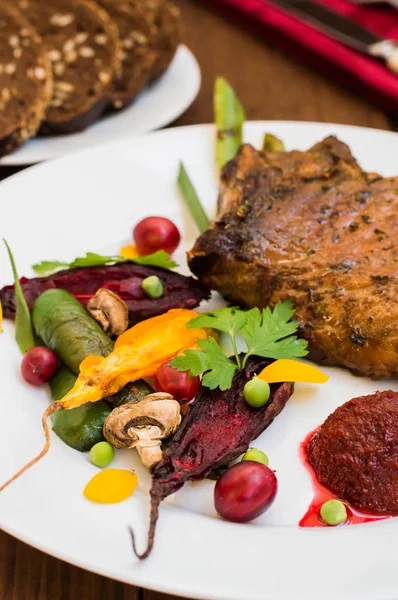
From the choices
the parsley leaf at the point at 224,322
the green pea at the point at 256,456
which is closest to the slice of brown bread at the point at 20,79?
the parsley leaf at the point at 224,322

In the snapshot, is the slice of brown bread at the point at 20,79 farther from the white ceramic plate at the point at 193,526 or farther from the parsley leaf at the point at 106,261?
the parsley leaf at the point at 106,261

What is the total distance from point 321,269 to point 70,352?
1448mm

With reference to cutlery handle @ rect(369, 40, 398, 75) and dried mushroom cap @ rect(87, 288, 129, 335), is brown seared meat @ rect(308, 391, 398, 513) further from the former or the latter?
cutlery handle @ rect(369, 40, 398, 75)

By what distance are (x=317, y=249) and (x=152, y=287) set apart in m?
0.97

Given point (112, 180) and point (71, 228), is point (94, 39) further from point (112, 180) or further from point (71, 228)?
point (71, 228)

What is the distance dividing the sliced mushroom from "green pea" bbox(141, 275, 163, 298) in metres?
0.98

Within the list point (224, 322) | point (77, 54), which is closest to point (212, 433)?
point (224, 322)

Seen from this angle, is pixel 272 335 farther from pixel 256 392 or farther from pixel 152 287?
pixel 152 287

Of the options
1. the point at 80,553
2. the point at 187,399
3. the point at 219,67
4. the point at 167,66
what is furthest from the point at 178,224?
the point at 219,67

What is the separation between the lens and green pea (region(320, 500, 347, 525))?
10.1 ft

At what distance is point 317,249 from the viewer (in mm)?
4051

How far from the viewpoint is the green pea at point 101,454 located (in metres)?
3.29

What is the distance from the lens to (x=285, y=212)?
168 inches

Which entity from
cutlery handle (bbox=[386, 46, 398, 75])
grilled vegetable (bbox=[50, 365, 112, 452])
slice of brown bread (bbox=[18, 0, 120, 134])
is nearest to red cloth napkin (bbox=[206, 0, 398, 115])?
cutlery handle (bbox=[386, 46, 398, 75])
